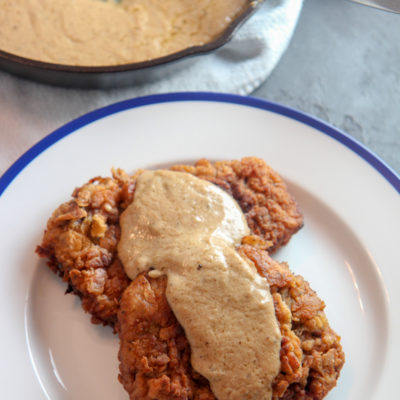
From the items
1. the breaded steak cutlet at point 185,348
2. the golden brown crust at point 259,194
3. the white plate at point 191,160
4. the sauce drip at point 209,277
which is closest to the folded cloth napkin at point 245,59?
the white plate at point 191,160

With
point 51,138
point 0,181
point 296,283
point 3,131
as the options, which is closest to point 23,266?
point 0,181

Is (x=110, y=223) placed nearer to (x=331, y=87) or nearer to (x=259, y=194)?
(x=259, y=194)

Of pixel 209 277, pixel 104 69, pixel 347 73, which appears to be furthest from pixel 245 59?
pixel 209 277

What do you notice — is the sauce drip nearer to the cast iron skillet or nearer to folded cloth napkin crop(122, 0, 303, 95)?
the cast iron skillet

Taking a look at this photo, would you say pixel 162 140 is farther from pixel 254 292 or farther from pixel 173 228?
pixel 254 292

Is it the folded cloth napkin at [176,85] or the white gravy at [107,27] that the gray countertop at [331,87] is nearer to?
the folded cloth napkin at [176,85]

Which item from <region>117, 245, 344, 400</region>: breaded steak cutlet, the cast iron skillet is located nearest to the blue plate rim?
the cast iron skillet
